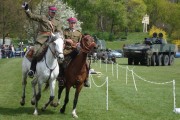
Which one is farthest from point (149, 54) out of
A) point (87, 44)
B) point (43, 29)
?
point (87, 44)

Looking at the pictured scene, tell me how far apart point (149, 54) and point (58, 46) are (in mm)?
29511

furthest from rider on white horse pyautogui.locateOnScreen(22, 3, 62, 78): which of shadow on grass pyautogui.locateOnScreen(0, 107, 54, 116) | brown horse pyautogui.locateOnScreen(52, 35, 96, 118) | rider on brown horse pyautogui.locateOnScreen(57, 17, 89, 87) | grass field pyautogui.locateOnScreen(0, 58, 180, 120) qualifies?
grass field pyautogui.locateOnScreen(0, 58, 180, 120)

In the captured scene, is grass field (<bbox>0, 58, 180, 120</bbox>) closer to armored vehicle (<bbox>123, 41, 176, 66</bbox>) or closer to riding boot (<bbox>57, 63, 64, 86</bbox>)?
riding boot (<bbox>57, 63, 64, 86</bbox>)

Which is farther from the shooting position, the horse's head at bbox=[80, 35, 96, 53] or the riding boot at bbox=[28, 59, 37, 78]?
the riding boot at bbox=[28, 59, 37, 78]

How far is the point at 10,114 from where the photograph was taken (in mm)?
12602

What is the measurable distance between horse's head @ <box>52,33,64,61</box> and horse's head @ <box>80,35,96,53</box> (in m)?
0.60

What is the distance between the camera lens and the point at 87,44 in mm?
12398

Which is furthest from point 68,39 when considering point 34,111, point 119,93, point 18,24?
point 18,24

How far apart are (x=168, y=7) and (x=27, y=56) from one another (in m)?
104

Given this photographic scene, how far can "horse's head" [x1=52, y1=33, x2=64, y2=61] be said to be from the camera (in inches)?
469

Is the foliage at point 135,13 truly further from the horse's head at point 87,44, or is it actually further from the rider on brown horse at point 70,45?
the horse's head at point 87,44

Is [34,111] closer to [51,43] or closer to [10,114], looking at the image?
[10,114]

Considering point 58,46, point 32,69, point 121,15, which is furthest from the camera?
point 121,15

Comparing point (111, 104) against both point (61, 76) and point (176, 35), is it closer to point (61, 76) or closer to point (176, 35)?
point (61, 76)
